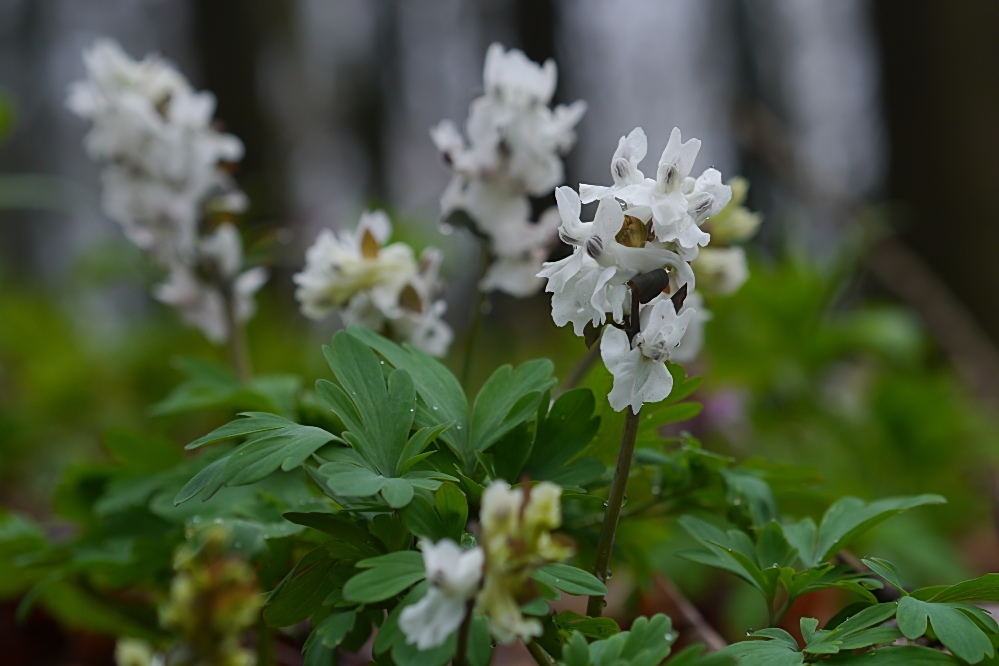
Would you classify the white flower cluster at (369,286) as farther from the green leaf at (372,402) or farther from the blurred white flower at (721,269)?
the blurred white flower at (721,269)

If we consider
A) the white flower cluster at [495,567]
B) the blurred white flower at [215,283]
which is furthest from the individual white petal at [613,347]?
the blurred white flower at [215,283]

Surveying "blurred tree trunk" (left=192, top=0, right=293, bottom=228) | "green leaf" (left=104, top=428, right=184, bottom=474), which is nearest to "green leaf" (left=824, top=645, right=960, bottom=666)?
"green leaf" (left=104, top=428, right=184, bottom=474)

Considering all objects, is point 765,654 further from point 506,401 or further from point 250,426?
point 250,426

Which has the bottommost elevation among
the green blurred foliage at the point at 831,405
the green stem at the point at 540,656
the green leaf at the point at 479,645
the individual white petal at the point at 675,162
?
the green blurred foliage at the point at 831,405

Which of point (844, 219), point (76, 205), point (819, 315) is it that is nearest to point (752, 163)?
point (844, 219)

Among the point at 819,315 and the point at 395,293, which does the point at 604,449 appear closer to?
the point at 395,293

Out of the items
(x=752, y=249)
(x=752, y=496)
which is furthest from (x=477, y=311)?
(x=752, y=249)

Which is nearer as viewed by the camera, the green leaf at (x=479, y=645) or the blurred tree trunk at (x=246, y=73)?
the green leaf at (x=479, y=645)
